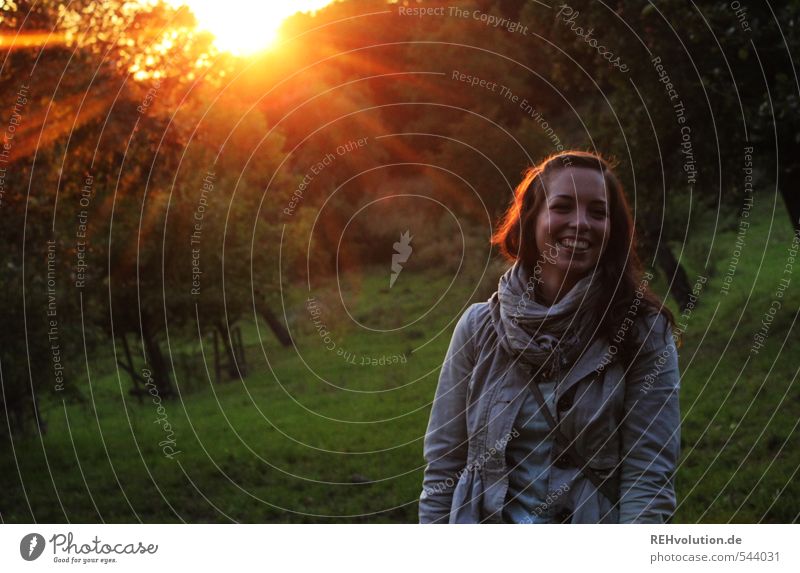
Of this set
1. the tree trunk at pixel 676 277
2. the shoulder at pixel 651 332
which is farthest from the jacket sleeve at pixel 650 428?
the tree trunk at pixel 676 277

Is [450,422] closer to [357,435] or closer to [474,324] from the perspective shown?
[474,324]

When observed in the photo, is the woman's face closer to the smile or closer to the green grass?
the smile

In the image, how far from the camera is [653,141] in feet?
43.1

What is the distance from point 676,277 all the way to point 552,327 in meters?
15.8

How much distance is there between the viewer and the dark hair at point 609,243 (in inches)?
132

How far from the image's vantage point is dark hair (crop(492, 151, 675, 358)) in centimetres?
335

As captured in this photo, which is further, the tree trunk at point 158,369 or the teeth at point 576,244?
the tree trunk at point 158,369

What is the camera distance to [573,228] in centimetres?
343

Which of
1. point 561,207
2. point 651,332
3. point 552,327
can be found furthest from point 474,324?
point 651,332

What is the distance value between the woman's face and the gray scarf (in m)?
0.07

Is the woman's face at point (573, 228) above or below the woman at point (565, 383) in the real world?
above

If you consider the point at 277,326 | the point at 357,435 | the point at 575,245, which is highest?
the point at 277,326

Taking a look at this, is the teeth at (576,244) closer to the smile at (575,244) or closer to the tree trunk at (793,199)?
the smile at (575,244)

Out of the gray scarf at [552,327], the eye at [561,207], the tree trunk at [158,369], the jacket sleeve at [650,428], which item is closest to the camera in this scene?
the jacket sleeve at [650,428]
